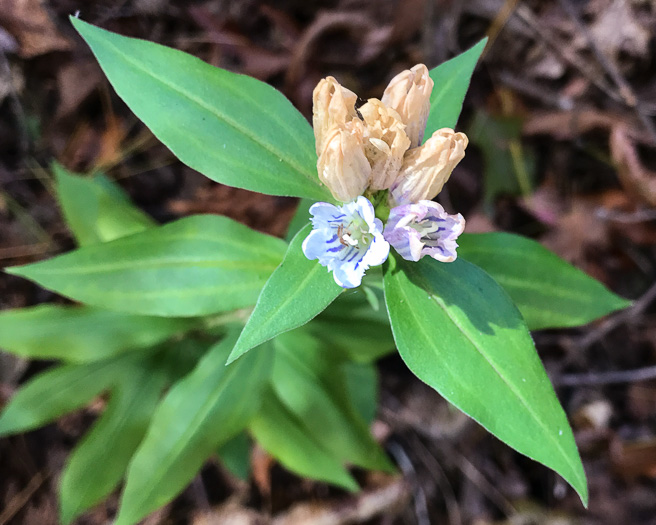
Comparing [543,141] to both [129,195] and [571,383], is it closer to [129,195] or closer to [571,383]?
[571,383]

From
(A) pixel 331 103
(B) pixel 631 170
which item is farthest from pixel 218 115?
(B) pixel 631 170


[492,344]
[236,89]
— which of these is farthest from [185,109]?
[492,344]

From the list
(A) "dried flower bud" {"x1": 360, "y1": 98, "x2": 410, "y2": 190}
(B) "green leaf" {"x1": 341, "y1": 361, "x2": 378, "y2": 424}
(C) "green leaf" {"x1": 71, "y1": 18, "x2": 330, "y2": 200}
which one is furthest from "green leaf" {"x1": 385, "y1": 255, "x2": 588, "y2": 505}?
(B) "green leaf" {"x1": 341, "y1": 361, "x2": 378, "y2": 424}

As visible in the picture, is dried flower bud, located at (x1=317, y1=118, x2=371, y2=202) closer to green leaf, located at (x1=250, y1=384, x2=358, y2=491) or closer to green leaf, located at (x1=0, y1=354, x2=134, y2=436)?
green leaf, located at (x1=250, y1=384, x2=358, y2=491)

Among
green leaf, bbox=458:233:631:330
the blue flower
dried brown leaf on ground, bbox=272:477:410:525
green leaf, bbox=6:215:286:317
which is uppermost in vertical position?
the blue flower

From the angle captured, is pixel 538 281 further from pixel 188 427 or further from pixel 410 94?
pixel 188 427

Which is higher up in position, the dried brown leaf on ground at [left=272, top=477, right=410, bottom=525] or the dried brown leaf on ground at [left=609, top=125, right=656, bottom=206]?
the dried brown leaf on ground at [left=609, top=125, right=656, bottom=206]
